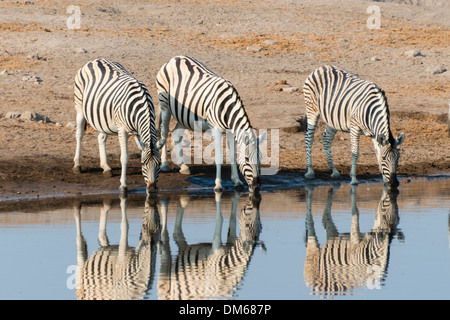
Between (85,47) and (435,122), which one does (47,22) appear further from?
(435,122)

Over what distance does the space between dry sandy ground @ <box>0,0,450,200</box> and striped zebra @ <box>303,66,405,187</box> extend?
3.49 feet

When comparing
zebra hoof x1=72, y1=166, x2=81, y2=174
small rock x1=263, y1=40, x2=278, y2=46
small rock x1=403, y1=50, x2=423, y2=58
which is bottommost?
zebra hoof x1=72, y1=166, x2=81, y2=174

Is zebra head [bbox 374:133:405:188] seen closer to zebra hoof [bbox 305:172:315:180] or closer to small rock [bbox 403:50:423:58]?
zebra hoof [bbox 305:172:315:180]

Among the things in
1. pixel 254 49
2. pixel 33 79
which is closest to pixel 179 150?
pixel 33 79

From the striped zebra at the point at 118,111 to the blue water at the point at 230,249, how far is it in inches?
28.6

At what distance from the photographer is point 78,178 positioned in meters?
15.2

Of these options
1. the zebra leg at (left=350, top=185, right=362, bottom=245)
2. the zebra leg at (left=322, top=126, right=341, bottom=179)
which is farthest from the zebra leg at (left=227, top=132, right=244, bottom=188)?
the zebra leg at (left=322, top=126, right=341, bottom=179)

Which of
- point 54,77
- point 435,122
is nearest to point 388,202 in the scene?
point 435,122

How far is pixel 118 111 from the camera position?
14.4 m

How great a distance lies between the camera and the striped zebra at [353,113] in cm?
1478

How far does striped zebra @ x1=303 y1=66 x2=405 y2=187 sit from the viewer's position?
1478 centimetres

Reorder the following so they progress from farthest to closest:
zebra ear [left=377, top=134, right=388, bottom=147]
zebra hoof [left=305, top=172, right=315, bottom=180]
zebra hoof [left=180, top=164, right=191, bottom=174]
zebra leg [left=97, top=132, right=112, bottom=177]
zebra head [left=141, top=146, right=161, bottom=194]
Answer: zebra hoof [left=305, top=172, right=315, bottom=180]
zebra hoof [left=180, top=164, right=191, bottom=174]
zebra leg [left=97, top=132, right=112, bottom=177]
zebra ear [left=377, top=134, right=388, bottom=147]
zebra head [left=141, top=146, right=161, bottom=194]

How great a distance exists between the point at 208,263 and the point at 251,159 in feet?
16.9

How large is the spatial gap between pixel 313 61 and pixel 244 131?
626 inches
